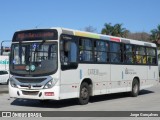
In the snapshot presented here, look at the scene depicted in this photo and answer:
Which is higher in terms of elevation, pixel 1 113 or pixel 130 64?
pixel 130 64

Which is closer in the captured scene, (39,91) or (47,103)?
(39,91)

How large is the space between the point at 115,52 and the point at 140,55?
3.12 m

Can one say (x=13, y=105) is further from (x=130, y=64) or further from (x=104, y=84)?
(x=130, y=64)

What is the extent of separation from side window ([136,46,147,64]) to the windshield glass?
24.6 ft

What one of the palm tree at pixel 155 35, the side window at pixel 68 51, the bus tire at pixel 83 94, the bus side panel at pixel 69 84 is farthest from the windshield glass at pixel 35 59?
the palm tree at pixel 155 35

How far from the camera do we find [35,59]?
50.8ft

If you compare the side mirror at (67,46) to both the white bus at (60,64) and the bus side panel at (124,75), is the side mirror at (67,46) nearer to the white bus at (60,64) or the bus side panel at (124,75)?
the white bus at (60,64)

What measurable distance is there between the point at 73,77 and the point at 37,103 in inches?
93.2

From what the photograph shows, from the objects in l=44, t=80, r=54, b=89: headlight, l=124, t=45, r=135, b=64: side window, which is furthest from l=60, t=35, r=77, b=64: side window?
l=124, t=45, r=135, b=64: side window

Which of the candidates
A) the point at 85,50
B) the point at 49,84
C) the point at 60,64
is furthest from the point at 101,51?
the point at 49,84

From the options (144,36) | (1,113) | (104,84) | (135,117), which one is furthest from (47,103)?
(144,36)

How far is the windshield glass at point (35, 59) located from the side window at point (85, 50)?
160 cm

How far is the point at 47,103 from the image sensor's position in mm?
17328

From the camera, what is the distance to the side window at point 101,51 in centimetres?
1766
